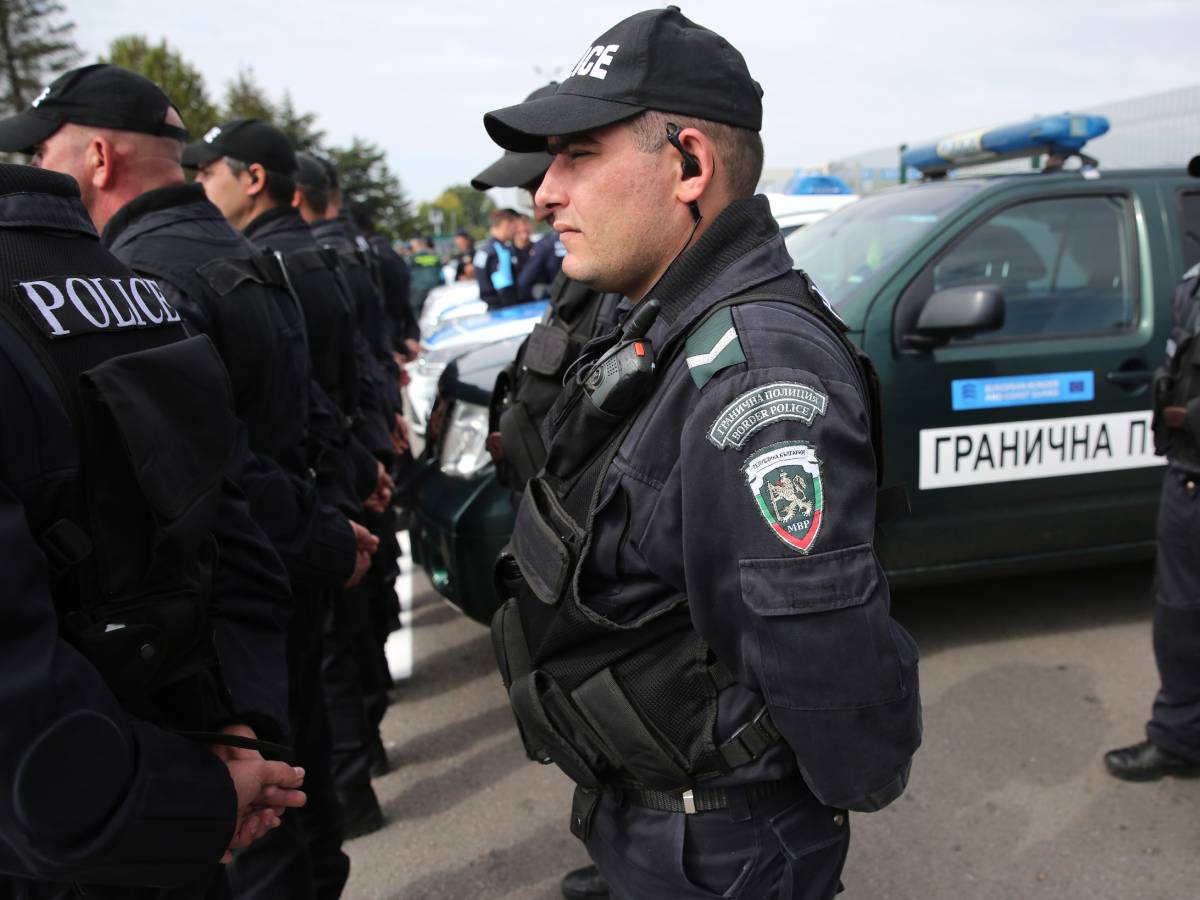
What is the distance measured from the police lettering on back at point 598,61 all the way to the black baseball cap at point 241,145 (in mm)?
2084

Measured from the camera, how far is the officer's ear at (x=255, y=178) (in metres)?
3.26

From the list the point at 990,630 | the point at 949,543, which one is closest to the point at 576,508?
the point at 949,543

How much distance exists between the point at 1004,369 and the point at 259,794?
10.2ft

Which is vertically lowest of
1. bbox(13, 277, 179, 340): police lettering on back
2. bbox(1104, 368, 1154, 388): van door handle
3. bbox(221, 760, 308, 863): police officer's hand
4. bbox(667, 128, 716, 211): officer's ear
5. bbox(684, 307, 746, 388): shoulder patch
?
bbox(1104, 368, 1154, 388): van door handle

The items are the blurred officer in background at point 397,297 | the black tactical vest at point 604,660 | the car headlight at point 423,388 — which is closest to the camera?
the black tactical vest at point 604,660

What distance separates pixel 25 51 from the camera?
138 ft

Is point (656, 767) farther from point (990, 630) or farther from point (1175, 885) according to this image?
point (990, 630)

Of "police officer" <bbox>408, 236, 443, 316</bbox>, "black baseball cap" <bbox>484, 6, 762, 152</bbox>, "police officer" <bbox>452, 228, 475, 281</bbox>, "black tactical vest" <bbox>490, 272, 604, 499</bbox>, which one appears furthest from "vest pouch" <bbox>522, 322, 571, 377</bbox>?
"police officer" <bbox>452, 228, 475, 281</bbox>

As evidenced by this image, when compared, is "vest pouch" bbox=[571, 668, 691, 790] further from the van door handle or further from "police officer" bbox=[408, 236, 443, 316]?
"police officer" bbox=[408, 236, 443, 316]

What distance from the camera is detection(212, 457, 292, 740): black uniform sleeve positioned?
1598mm

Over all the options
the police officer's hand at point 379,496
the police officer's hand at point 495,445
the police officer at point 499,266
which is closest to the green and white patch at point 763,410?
the police officer's hand at point 495,445

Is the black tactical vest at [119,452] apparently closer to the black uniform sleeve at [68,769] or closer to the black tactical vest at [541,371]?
the black uniform sleeve at [68,769]

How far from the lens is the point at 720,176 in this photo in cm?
148

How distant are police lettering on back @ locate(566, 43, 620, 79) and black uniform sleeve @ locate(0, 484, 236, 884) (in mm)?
971
